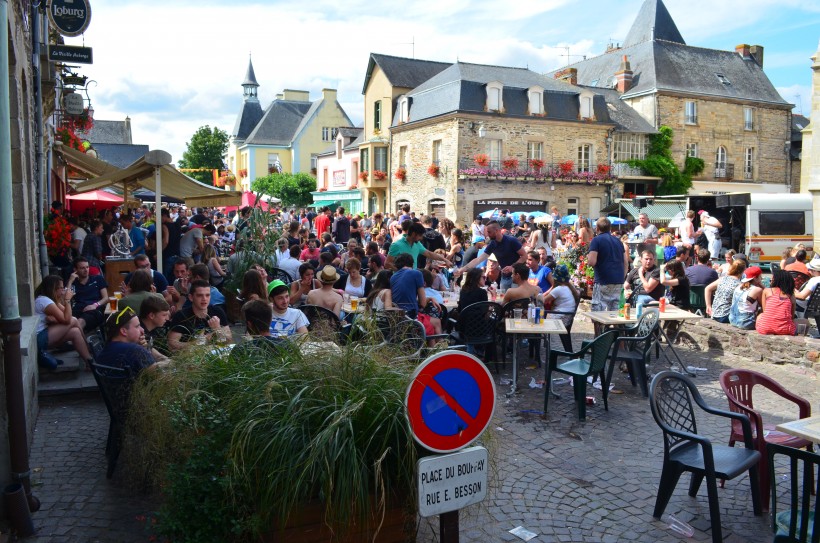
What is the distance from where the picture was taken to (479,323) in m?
7.59

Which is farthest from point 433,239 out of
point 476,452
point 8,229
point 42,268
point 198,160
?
point 198,160

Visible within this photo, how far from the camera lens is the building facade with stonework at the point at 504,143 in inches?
1225

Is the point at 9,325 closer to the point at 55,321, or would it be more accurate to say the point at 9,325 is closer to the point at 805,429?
the point at 55,321

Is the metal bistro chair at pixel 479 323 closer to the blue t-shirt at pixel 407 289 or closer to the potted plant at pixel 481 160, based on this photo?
the blue t-shirt at pixel 407 289

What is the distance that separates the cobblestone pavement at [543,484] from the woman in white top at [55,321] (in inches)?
24.5

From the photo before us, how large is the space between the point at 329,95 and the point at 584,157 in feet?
93.4

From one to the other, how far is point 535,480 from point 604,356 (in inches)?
71.5

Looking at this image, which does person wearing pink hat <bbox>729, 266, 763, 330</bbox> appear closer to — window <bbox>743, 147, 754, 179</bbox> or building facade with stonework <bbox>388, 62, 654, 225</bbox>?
building facade with stonework <bbox>388, 62, 654, 225</bbox>

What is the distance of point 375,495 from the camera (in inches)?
124

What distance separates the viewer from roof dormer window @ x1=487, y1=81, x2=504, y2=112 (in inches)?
1235

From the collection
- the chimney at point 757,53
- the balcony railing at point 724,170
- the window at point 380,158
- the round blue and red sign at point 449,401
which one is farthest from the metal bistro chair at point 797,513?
the chimney at point 757,53

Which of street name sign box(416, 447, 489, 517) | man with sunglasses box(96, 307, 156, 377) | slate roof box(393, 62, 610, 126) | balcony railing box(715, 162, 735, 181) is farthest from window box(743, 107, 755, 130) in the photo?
street name sign box(416, 447, 489, 517)

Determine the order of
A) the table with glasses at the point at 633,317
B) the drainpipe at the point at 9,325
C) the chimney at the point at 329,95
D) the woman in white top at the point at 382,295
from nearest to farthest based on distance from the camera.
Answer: the drainpipe at the point at 9,325 → the woman in white top at the point at 382,295 → the table with glasses at the point at 633,317 → the chimney at the point at 329,95

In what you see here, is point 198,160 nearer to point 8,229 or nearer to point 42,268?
point 42,268
